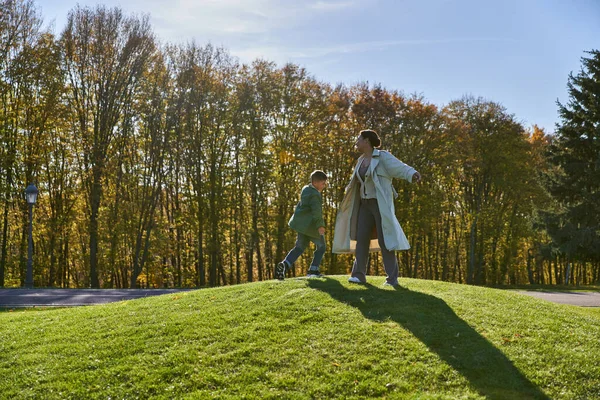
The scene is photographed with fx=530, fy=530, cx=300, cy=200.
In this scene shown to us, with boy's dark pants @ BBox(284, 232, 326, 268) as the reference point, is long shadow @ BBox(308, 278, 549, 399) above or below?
below

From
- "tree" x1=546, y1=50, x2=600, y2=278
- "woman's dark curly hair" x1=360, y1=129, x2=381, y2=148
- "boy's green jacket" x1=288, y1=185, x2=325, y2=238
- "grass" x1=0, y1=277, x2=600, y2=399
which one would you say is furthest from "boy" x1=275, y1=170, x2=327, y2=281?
"tree" x1=546, y1=50, x2=600, y2=278

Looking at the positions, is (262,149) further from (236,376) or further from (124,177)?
(236,376)

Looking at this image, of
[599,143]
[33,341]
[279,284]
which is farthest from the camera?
[599,143]

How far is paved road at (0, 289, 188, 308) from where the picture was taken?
1455 cm

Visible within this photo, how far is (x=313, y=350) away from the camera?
21.6ft

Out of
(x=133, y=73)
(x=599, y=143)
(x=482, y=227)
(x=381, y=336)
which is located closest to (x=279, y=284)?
(x=381, y=336)

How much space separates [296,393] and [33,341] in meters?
4.60

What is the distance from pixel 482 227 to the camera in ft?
129

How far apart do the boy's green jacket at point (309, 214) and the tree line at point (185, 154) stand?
19.3 m

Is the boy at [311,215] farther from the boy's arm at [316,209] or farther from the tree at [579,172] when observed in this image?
the tree at [579,172]

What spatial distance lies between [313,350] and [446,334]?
1803 mm

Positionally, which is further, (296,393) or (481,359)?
(481,359)

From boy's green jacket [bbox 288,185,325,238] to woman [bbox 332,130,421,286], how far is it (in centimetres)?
80

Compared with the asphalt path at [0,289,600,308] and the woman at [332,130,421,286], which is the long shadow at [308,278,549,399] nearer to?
the woman at [332,130,421,286]
